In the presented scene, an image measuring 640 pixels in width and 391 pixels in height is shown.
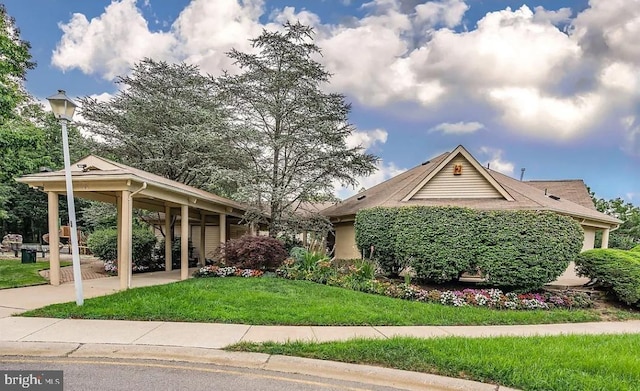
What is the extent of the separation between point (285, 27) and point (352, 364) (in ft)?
44.7

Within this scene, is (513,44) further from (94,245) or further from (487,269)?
(94,245)

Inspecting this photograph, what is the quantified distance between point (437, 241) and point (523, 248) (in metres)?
2.10

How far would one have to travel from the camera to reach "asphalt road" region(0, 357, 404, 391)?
3848 millimetres

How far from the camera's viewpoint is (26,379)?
157 inches

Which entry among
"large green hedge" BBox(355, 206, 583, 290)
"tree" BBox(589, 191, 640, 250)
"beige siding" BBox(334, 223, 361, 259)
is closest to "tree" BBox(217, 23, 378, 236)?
"beige siding" BBox(334, 223, 361, 259)

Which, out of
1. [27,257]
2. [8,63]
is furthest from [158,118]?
[27,257]

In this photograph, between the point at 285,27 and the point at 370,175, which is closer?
the point at 285,27

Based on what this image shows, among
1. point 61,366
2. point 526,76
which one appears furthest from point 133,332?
point 526,76

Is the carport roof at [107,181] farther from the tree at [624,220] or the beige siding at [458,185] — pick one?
the tree at [624,220]

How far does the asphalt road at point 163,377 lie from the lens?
3.85 meters

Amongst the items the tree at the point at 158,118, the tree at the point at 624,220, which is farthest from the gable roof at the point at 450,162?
the tree at the point at 624,220

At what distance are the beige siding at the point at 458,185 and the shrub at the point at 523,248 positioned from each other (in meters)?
2.98

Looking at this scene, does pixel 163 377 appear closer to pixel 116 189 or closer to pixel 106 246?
pixel 116 189

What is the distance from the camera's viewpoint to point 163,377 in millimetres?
4070
